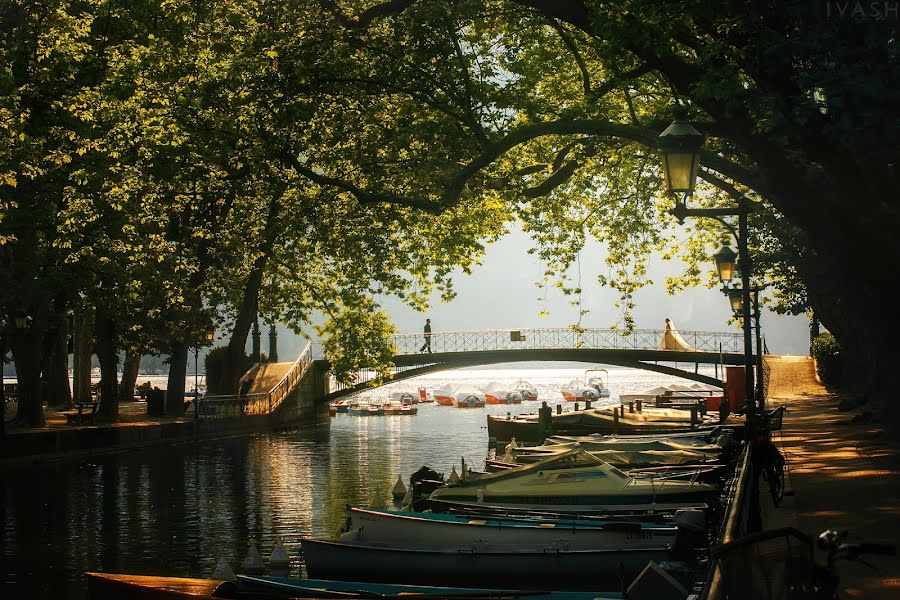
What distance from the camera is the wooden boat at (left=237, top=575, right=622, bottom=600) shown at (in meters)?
12.2

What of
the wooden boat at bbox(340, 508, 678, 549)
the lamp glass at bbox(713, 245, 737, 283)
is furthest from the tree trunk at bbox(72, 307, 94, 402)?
the wooden boat at bbox(340, 508, 678, 549)

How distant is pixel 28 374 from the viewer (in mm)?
39344

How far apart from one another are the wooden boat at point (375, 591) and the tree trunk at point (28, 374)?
2792cm

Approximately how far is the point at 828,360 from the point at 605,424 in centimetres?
1904

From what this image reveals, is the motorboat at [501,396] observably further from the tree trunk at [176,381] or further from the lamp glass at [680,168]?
the lamp glass at [680,168]

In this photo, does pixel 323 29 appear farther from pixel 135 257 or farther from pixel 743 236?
pixel 135 257

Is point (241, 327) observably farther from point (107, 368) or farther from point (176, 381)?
point (107, 368)

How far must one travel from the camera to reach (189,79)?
32125 millimetres

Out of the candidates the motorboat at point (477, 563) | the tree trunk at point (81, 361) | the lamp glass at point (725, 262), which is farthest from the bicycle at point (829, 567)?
the tree trunk at point (81, 361)

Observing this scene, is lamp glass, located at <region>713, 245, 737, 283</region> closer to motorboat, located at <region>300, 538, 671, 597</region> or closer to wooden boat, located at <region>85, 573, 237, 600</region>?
motorboat, located at <region>300, 538, 671, 597</region>

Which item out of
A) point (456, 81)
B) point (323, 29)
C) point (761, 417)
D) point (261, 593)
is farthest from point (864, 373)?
point (261, 593)

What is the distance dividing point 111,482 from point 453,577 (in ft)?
63.0

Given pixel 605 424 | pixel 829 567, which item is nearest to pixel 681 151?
pixel 829 567

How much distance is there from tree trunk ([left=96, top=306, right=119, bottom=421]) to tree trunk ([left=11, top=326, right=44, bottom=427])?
17.1 ft
